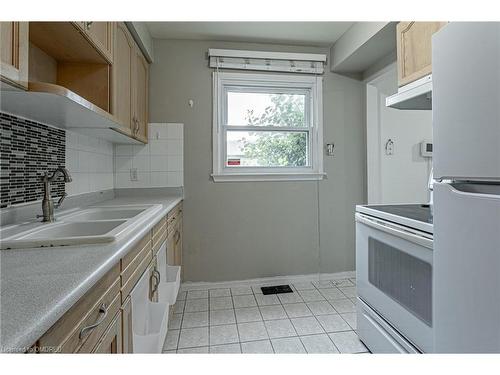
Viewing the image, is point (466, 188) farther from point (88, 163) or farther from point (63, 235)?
point (88, 163)

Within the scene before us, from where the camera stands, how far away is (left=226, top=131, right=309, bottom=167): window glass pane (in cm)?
257

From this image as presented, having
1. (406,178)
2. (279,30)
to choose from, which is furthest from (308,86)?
(406,178)

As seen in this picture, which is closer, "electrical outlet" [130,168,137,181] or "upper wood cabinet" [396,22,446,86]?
"upper wood cabinet" [396,22,446,86]

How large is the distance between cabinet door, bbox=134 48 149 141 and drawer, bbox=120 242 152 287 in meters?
1.14

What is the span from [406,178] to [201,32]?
8.04 ft

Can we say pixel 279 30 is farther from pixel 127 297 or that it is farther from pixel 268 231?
pixel 127 297

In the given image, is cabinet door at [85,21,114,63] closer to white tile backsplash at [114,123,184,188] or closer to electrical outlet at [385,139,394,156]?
white tile backsplash at [114,123,184,188]

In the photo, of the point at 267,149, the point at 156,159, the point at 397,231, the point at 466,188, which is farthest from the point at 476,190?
the point at 156,159

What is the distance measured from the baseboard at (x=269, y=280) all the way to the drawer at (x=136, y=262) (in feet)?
4.46

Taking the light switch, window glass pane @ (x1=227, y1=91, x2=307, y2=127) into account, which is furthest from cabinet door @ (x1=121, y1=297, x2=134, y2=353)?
the light switch

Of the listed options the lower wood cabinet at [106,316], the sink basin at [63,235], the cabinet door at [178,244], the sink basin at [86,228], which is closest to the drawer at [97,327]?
the lower wood cabinet at [106,316]

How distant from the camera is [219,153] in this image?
247 centimetres

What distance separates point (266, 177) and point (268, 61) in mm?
1114
